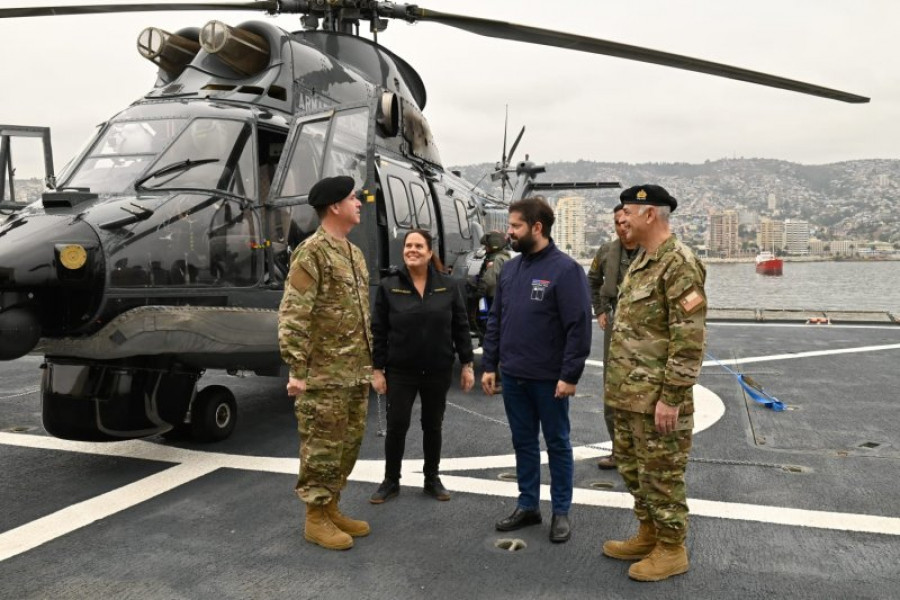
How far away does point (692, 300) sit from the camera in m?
3.01

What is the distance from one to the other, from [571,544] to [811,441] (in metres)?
2.99

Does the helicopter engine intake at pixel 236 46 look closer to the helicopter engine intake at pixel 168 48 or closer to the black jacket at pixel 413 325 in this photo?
the helicopter engine intake at pixel 168 48

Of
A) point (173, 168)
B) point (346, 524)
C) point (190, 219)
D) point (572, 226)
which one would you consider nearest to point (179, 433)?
point (190, 219)

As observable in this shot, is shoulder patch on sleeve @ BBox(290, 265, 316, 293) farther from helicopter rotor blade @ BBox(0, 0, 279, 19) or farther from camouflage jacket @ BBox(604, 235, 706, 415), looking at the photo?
helicopter rotor blade @ BBox(0, 0, 279, 19)

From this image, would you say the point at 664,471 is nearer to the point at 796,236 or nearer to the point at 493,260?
the point at 493,260

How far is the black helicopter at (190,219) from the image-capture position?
13.6 feet

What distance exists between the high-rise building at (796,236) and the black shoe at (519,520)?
15273 cm

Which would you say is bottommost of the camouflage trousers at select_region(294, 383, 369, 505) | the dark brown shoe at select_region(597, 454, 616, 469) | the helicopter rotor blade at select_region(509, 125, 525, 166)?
the dark brown shoe at select_region(597, 454, 616, 469)

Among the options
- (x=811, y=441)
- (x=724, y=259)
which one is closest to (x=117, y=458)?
(x=811, y=441)

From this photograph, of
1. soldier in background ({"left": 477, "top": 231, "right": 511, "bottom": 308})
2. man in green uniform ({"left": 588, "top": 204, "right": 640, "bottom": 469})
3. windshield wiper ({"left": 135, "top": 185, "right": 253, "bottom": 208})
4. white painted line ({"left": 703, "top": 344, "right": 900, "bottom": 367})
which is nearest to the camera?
man in green uniform ({"left": 588, "top": 204, "right": 640, "bottom": 469})

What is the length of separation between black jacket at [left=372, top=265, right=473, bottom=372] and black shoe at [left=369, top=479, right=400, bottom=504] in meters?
0.73

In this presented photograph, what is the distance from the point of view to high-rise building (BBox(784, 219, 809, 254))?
140 meters

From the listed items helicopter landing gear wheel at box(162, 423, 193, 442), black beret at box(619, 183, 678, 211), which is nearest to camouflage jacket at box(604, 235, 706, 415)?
black beret at box(619, 183, 678, 211)

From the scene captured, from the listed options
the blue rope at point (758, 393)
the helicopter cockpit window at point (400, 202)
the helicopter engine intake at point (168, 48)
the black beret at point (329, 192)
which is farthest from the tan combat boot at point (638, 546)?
the helicopter engine intake at point (168, 48)
